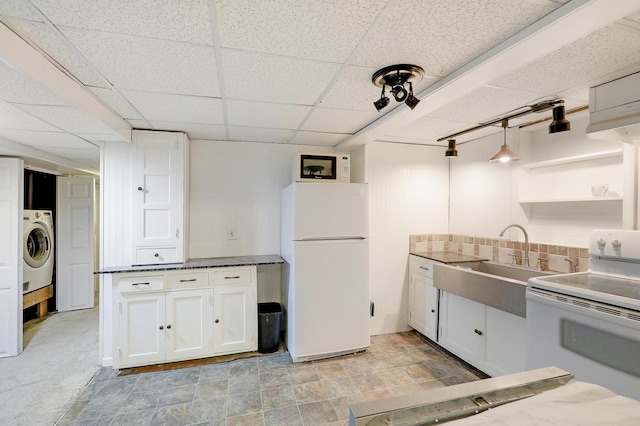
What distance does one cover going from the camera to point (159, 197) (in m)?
2.72

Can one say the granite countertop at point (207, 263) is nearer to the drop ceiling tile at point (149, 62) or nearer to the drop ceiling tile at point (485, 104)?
the drop ceiling tile at point (149, 62)

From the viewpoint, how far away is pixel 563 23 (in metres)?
1.10

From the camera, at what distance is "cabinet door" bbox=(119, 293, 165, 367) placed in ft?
8.16

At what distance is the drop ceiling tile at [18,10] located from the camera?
1.05 metres

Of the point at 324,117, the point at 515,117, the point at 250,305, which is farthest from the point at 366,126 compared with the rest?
the point at 250,305

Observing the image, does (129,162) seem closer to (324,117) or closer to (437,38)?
(324,117)

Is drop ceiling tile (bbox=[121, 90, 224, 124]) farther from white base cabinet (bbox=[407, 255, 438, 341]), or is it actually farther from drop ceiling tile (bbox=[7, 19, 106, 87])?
white base cabinet (bbox=[407, 255, 438, 341])

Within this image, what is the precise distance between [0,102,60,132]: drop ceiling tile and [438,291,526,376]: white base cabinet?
3653 mm

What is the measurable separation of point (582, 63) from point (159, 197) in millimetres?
3216

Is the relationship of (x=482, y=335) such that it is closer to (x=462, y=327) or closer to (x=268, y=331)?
(x=462, y=327)

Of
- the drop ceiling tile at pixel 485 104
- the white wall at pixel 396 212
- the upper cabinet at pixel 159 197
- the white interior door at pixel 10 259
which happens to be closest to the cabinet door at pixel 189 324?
the upper cabinet at pixel 159 197

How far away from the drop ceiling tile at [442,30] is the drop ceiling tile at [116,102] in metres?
1.59

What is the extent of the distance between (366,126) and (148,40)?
1.81 m

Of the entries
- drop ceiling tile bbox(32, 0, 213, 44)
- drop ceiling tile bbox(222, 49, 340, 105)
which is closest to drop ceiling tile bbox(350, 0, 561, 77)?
drop ceiling tile bbox(222, 49, 340, 105)
